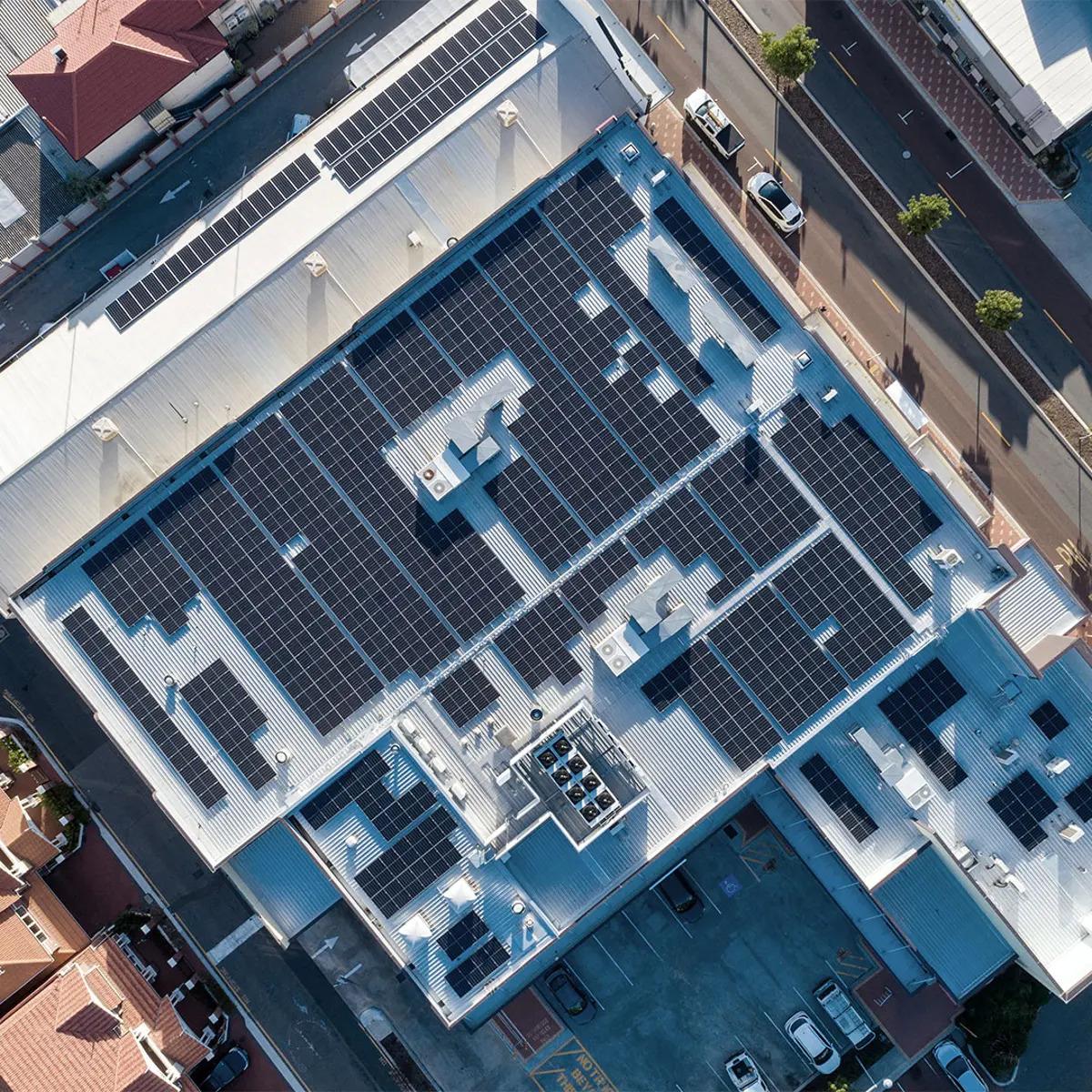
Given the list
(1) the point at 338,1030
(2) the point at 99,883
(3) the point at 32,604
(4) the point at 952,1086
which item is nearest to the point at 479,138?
(3) the point at 32,604

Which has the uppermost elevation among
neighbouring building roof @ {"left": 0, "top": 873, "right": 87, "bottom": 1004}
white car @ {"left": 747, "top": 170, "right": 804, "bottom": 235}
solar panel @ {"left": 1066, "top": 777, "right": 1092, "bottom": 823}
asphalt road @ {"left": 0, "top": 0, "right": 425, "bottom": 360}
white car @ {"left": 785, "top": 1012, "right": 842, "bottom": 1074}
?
asphalt road @ {"left": 0, "top": 0, "right": 425, "bottom": 360}

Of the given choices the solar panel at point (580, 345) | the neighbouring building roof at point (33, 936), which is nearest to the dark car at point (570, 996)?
the neighbouring building roof at point (33, 936)

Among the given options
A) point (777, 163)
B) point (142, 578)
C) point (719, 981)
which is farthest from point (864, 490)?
point (142, 578)

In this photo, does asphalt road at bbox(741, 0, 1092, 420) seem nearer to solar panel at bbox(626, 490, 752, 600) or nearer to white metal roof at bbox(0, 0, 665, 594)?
white metal roof at bbox(0, 0, 665, 594)

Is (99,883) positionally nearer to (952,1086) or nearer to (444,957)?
(444,957)

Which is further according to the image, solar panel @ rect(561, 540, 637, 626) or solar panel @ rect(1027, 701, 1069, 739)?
solar panel @ rect(1027, 701, 1069, 739)

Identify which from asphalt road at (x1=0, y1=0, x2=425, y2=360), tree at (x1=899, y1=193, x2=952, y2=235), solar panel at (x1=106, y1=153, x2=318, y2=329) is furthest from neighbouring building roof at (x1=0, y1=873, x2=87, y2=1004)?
tree at (x1=899, y1=193, x2=952, y2=235)
